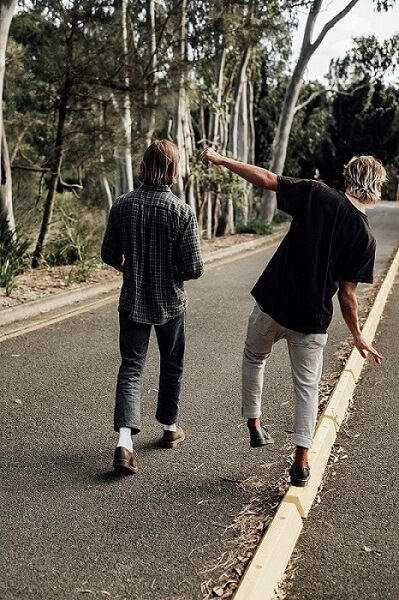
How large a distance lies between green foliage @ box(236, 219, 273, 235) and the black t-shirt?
18750mm

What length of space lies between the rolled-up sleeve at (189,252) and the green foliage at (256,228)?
18.5 m

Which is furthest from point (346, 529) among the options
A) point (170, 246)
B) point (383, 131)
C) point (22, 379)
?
point (383, 131)

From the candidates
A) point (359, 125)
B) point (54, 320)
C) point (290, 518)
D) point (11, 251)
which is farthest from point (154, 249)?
point (359, 125)

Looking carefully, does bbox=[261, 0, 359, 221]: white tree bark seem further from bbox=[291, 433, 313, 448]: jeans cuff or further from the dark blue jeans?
bbox=[291, 433, 313, 448]: jeans cuff

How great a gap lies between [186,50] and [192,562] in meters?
14.5

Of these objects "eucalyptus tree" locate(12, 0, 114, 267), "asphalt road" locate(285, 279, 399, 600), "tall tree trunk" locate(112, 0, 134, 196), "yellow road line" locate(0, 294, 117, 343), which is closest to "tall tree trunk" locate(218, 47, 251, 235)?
"tall tree trunk" locate(112, 0, 134, 196)

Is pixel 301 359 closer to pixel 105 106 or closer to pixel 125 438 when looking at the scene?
pixel 125 438

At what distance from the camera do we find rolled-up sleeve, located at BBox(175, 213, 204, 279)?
4715 mm

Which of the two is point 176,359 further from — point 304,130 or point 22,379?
point 304,130

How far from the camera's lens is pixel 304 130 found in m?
39.3

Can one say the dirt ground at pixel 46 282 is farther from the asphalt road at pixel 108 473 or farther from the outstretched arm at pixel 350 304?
the outstretched arm at pixel 350 304

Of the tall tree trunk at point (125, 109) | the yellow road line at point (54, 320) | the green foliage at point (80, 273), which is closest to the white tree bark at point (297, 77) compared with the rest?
the tall tree trunk at point (125, 109)

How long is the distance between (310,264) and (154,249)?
3.24 ft

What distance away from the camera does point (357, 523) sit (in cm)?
407
